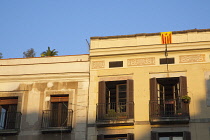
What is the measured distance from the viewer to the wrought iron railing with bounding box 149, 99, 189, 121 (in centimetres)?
2381

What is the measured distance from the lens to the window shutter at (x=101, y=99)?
Answer: 81.8 feet

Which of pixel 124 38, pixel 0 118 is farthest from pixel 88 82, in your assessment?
pixel 0 118

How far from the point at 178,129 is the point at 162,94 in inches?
98.5

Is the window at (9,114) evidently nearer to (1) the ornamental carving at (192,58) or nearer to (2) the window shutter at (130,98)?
(2) the window shutter at (130,98)

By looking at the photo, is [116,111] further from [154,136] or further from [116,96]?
[154,136]

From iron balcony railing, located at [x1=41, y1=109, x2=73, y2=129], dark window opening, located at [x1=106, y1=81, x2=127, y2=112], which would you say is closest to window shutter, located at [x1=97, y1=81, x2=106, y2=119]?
dark window opening, located at [x1=106, y1=81, x2=127, y2=112]

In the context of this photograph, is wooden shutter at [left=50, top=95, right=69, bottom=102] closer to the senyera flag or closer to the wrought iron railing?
the wrought iron railing

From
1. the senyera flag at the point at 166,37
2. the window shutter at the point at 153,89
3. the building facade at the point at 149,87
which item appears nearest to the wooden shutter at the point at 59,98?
the building facade at the point at 149,87

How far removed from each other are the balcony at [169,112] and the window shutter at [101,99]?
8.56ft

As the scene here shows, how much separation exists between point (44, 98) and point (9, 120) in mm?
2394

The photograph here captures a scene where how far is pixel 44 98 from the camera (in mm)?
26172

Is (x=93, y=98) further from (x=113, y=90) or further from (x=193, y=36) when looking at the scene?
(x=193, y=36)

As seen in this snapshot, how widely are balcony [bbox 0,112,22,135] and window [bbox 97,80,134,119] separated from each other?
4661 millimetres

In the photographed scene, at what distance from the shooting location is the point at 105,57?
26.4 m
